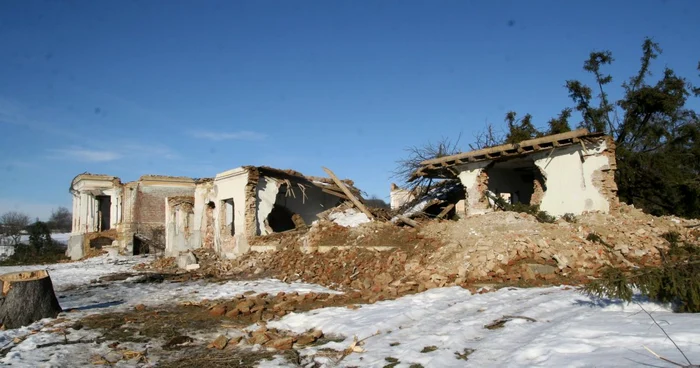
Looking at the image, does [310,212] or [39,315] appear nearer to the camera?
[39,315]

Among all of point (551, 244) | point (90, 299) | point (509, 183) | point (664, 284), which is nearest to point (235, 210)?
point (90, 299)

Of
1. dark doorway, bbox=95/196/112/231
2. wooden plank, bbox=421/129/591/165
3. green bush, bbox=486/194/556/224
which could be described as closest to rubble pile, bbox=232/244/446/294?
green bush, bbox=486/194/556/224

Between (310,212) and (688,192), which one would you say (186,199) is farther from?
(688,192)

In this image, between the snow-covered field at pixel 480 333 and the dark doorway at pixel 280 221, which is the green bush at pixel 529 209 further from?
the dark doorway at pixel 280 221

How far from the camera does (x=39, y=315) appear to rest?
7.62 m

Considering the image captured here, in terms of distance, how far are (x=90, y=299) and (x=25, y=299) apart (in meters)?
3.41

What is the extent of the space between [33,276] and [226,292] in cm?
399

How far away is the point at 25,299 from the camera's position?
7.45 meters

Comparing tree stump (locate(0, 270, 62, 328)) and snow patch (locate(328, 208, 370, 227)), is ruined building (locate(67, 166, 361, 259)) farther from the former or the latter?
tree stump (locate(0, 270, 62, 328))

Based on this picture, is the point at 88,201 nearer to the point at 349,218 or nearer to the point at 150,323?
the point at 349,218

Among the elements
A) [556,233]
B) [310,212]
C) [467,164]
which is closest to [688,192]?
[467,164]

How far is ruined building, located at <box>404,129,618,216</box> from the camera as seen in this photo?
13.3 metres

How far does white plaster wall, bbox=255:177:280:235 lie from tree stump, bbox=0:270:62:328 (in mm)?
9721

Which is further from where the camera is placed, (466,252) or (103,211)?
(103,211)
